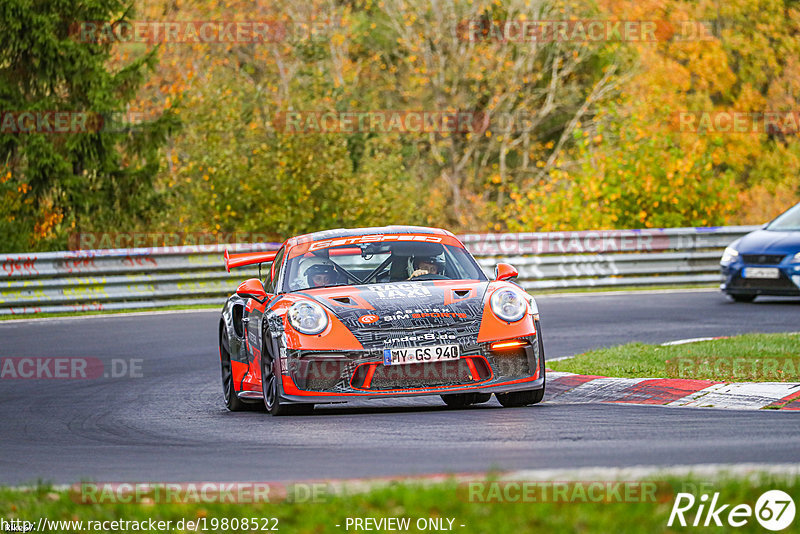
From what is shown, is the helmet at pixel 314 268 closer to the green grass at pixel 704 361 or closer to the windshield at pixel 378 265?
the windshield at pixel 378 265

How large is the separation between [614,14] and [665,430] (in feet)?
138

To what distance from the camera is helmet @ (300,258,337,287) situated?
33.4ft

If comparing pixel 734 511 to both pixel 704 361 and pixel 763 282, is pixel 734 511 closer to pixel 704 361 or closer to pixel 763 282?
pixel 704 361

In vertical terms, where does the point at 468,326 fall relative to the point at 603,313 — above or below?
above

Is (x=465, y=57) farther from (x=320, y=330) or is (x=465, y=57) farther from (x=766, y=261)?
(x=320, y=330)

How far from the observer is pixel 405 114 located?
40781mm

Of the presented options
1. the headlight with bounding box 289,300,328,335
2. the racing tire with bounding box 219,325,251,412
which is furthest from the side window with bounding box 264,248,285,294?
the headlight with bounding box 289,300,328,335

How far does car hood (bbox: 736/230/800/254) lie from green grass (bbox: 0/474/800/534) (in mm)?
13763

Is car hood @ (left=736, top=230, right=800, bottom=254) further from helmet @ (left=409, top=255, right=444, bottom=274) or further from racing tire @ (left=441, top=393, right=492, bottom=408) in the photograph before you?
racing tire @ (left=441, top=393, right=492, bottom=408)

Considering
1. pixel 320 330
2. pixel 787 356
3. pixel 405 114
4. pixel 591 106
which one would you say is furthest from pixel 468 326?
pixel 591 106

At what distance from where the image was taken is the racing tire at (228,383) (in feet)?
34.8

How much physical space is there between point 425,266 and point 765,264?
981 cm

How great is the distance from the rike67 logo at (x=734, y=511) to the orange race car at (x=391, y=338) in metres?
4.01

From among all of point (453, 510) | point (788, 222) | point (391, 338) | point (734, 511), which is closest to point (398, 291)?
point (391, 338)
